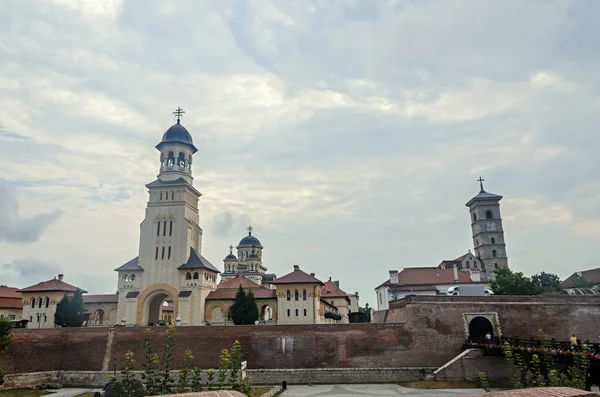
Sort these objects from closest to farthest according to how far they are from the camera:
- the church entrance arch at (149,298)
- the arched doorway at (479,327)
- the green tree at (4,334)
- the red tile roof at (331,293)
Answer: the green tree at (4,334)
the arched doorway at (479,327)
the church entrance arch at (149,298)
the red tile roof at (331,293)

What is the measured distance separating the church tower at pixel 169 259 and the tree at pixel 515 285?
3157cm

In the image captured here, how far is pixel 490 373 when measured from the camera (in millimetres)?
29750

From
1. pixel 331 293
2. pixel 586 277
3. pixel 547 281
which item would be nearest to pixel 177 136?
pixel 331 293

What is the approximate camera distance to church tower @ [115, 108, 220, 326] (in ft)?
143

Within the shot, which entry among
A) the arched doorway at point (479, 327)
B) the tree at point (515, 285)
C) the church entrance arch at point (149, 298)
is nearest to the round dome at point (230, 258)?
the church entrance arch at point (149, 298)

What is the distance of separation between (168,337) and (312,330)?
21812 millimetres

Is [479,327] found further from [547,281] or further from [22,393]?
[22,393]

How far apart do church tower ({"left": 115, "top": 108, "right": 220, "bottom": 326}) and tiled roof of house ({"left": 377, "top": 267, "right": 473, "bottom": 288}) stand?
25.5m

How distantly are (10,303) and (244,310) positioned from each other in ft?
103

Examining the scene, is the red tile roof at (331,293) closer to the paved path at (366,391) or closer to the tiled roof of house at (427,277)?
the tiled roof of house at (427,277)

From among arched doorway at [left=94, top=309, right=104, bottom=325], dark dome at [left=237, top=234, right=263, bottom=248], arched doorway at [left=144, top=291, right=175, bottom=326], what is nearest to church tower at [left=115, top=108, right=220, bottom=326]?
arched doorway at [left=144, top=291, right=175, bottom=326]

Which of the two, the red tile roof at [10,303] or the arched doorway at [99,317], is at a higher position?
the red tile roof at [10,303]

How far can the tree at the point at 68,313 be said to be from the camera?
136 feet

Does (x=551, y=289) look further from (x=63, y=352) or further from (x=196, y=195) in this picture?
(x=63, y=352)
